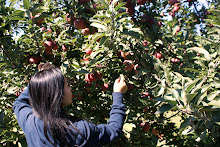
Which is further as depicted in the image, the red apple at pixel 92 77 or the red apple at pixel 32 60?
the red apple at pixel 32 60

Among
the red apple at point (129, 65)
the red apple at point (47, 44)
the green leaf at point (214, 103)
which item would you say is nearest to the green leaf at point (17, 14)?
the red apple at point (47, 44)

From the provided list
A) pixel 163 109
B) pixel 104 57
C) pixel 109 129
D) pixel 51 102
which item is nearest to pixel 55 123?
pixel 51 102

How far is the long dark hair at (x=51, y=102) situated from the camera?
0.98 m

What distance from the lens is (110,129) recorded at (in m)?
1.11

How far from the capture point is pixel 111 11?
1.44 meters

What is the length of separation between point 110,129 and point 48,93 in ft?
1.21

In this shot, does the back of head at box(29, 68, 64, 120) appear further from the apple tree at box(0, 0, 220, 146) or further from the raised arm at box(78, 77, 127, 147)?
the apple tree at box(0, 0, 220, 146)

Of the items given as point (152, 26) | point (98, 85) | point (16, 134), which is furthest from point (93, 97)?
point (152, 26)

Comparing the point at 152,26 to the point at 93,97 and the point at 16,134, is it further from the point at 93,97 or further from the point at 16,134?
the point at 16,134

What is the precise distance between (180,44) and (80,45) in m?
1.00

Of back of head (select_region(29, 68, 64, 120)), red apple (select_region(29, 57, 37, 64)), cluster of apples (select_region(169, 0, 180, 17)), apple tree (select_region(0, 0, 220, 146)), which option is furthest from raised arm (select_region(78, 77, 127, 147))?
→ cluster of apples (select_region(169, 0, 180, 17))

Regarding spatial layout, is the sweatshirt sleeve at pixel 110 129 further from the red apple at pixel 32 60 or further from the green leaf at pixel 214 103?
the red apple at pixel 32 60

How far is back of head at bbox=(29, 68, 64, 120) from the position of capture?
1022mm

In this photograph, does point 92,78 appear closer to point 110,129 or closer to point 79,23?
point 79,23
